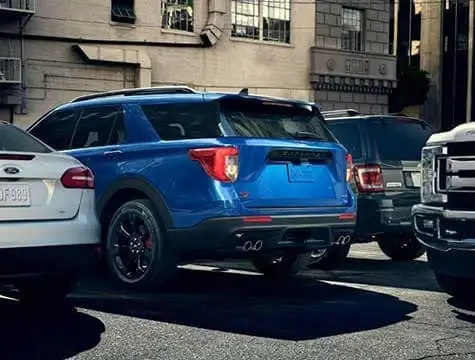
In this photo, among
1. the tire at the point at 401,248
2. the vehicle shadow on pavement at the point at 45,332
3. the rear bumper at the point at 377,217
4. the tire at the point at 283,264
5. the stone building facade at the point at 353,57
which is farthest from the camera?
the stone building facade at the point at 353,57

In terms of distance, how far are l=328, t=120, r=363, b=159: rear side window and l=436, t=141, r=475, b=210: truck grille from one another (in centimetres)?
271

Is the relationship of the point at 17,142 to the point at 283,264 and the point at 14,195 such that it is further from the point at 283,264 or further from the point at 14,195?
the point at 283,264

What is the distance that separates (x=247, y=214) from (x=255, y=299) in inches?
34.3

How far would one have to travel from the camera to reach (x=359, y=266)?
31.4ft

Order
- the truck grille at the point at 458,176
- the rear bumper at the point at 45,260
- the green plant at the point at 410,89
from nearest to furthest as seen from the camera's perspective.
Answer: the rear bumper at the point at 45,260, the truck grille at the point at 458,176, the green plant at the point at 410,89

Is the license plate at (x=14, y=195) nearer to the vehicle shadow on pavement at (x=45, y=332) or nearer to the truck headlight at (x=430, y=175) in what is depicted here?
the vehicle shadow on pavement at (x=45, y=332)

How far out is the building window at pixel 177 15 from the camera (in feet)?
81.5

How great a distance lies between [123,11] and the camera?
2405 cm

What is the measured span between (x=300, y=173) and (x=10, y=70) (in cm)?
1677

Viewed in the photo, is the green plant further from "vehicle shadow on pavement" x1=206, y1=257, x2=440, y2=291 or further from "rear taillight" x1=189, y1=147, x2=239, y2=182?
"rear taillight" x1=189, y1=147, x2=239, y2=182

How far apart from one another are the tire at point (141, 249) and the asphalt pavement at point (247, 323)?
165mm

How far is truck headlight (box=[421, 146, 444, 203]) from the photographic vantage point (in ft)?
21.1

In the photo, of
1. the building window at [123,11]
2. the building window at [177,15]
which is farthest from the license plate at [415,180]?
the building window at [177,15]

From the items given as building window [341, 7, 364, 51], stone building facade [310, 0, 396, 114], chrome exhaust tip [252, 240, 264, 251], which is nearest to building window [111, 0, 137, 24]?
stone building facade [310, 0, 396, 114]
